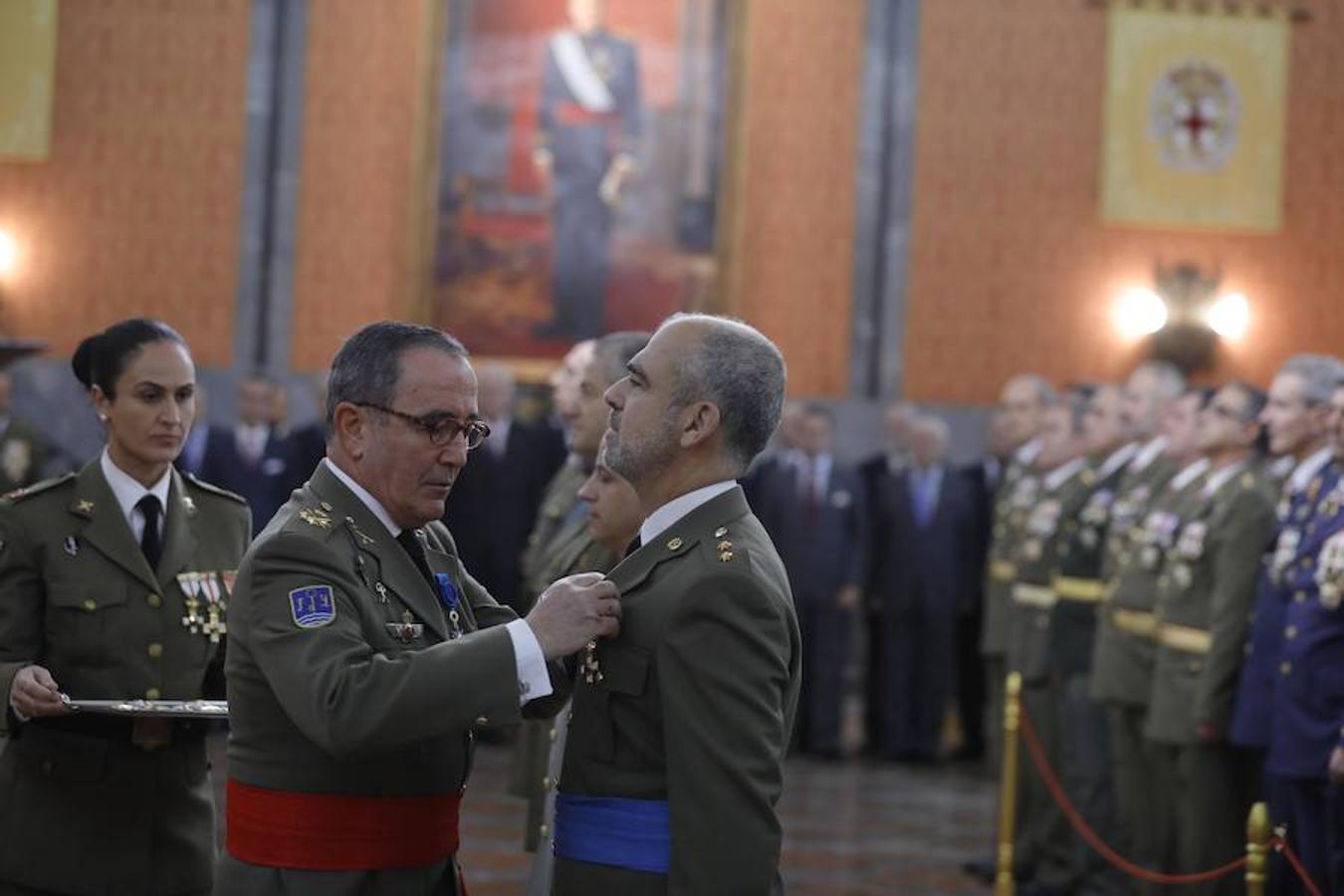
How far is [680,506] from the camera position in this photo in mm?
2680

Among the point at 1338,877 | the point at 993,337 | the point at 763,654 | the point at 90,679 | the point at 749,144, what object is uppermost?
the point at 749,144

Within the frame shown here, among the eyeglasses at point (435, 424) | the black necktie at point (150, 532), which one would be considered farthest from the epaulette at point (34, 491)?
the eyeglasses at point (435, 424)

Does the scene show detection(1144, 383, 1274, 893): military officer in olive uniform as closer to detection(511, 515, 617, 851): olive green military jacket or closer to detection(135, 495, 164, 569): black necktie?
detection(511, 515, 617, 851): olive green military jacket

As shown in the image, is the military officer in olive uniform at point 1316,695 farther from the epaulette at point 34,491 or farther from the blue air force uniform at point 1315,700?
the epaulette at point 34,491

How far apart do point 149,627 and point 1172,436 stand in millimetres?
3986

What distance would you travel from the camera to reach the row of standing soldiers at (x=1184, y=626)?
5102 mm

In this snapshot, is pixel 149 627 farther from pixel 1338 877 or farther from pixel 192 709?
pixel 1338 877

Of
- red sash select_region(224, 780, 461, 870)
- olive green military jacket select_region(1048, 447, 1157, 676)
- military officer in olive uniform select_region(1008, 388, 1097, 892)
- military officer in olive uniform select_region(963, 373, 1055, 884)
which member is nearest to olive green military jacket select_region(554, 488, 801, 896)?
red sash select_region(224, 780, 461, 870)

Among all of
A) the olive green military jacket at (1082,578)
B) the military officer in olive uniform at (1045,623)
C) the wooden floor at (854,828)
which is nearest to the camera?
the wooden floor at (854,828)

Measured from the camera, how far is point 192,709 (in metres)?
2.93

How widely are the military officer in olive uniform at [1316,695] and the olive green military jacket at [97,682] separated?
3.00 meters

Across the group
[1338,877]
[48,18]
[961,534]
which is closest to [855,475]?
[961,534]

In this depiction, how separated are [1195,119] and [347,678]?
11.0 meters

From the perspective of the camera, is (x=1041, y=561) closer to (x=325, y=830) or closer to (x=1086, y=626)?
(x=1086, y=626)
